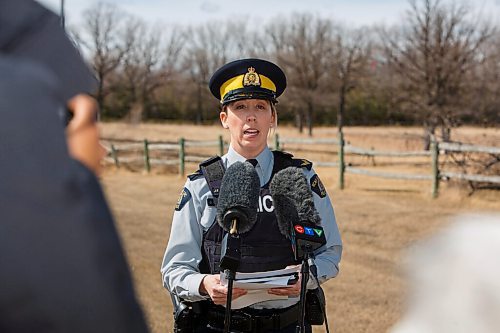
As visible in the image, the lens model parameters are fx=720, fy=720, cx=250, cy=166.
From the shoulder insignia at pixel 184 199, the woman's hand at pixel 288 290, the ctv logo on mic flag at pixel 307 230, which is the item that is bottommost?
the woman's hand at pixel 288 290

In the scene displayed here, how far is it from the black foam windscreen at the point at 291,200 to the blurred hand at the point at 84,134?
165 centimetres

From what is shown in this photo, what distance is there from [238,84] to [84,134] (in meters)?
2.03

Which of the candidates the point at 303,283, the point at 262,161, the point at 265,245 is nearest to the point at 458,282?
the point at 303,283

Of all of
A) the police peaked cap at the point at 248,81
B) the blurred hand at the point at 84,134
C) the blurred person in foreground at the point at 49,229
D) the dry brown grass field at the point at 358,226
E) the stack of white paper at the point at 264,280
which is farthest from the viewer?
the dry brown grass field at the point at 358,226

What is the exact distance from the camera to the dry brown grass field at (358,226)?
6.98m

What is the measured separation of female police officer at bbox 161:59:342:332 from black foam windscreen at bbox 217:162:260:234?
13 centimetres

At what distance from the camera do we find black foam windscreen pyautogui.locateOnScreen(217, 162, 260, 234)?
93.7 inches

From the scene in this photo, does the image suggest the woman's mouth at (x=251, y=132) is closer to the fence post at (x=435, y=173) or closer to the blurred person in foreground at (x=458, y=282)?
the blurred person in foreground at (x=458, y=282)

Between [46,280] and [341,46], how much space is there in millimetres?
47260

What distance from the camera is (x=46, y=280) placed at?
2.27ft

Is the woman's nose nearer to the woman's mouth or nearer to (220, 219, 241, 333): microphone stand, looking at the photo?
the woman's mouth

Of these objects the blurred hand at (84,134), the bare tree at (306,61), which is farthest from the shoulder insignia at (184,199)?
the bare tree at (306,61)

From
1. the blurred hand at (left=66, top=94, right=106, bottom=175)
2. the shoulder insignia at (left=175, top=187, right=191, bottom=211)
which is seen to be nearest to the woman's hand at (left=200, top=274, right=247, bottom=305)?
the shoulder insignia at (left=175, top=187, right=191, bottom=211)

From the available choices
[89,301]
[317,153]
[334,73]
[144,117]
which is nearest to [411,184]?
[317,153]
